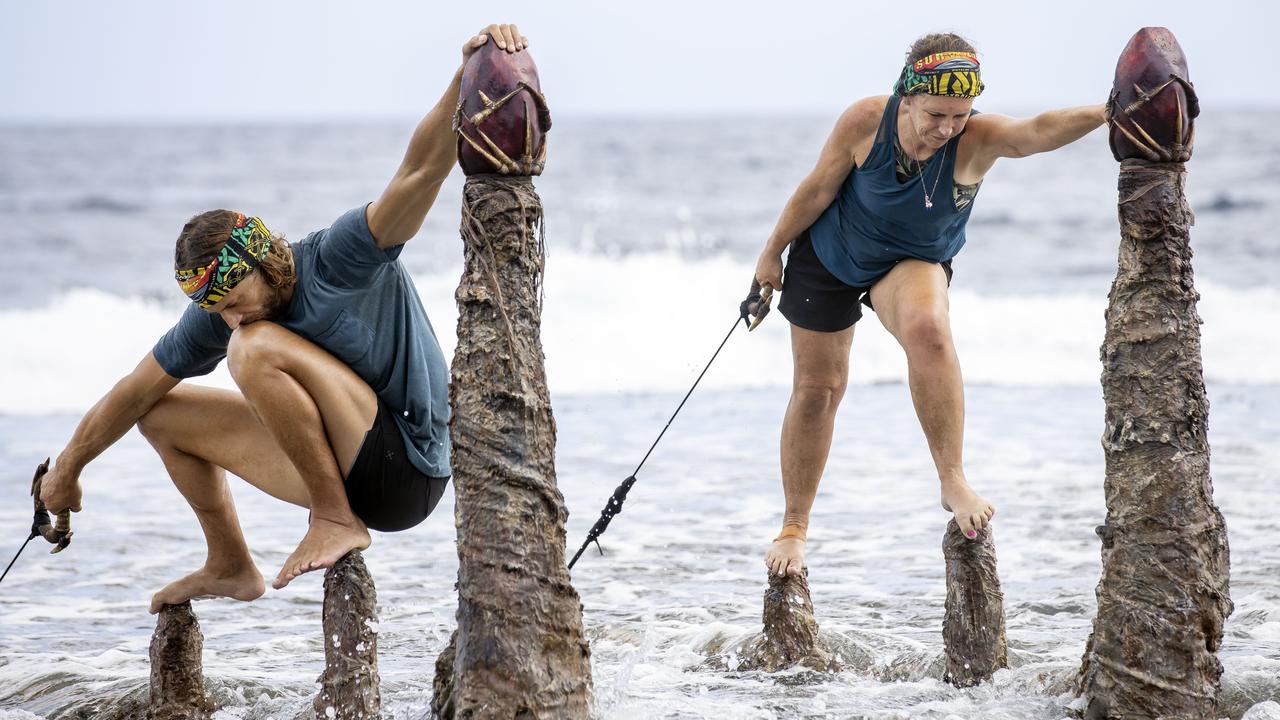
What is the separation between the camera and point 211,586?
3.53m

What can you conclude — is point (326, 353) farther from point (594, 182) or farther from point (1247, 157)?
point (1247, 157)

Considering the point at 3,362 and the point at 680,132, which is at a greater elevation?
the point at 680,132

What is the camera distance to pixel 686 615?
454cm

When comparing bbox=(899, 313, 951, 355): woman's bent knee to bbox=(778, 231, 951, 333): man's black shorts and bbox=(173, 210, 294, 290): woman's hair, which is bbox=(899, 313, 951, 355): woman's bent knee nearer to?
bbox=(778, 231, 951, 333): man's black shorts

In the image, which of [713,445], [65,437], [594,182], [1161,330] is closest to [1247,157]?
[594,182]

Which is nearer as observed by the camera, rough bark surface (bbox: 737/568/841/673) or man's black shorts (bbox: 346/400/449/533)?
man's black shorts (bbox: 346/400/449/533)


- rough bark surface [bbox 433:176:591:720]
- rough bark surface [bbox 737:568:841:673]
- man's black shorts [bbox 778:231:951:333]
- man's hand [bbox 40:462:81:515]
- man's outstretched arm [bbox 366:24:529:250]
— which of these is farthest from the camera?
man's black shorts [bbox 778:231:951:333]

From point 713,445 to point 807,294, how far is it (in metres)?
3.99

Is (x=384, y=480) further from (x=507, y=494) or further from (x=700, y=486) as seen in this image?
(x=700, y=486)

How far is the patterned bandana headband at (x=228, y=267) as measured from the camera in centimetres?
311

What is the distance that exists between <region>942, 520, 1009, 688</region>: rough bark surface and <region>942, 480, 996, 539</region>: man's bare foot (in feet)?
0.10

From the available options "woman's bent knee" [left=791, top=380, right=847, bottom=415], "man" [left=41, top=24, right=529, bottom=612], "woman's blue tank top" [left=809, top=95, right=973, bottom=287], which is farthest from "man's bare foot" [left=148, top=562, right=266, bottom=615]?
"woman's blue tank top" [left=809, top=95, right=973, bottom=287]

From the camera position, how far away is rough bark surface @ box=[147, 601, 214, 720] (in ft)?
11.4

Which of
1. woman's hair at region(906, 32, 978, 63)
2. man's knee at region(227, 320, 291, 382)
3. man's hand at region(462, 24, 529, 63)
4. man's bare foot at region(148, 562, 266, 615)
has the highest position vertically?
woman's hair at region(906, 32, 978, 63)
